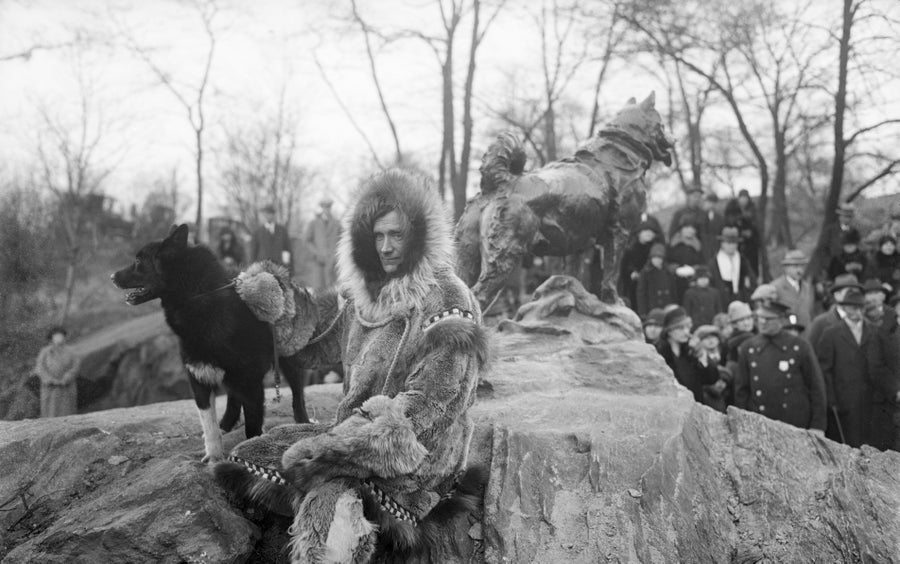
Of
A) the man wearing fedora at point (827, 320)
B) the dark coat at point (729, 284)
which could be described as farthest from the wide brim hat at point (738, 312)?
the dark coat at point (729, 284)

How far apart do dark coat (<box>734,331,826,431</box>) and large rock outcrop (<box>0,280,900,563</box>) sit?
136 cm

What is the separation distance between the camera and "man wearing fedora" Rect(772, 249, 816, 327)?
8.99 m

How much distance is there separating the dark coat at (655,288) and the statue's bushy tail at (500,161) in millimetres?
3516

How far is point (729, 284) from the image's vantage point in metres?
9.94

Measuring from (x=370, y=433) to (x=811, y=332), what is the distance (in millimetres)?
5802

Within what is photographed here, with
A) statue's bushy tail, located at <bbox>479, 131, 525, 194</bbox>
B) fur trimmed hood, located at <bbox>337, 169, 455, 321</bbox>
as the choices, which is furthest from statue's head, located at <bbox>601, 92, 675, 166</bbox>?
fur trimmed hood, located at <bbox>337, 169, 455, 321</bbox>

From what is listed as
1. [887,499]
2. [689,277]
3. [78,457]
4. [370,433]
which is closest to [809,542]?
[887,499]

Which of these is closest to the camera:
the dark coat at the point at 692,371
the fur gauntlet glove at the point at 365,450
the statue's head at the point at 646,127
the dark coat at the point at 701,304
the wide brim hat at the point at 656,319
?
the fur gauntlet glove at the point at 365,450

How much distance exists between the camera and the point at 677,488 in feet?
12.4

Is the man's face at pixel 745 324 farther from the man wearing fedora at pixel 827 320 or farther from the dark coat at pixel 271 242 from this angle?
the dark coat at pixel 271 242

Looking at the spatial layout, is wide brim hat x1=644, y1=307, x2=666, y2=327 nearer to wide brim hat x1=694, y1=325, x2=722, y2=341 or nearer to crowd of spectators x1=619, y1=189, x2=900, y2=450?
crowd of spectators x1=619, y1=189, x2=900, y2=450

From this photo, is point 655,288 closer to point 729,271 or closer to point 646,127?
point 729,271

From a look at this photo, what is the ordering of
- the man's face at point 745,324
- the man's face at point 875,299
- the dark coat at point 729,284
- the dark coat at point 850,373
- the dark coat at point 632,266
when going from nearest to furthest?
the dark coat at point 850,373 → the man's face at point 875,299 → the man's face at point 745,324 → the dark coat at point 729,284 → the dark coat at point 632,266

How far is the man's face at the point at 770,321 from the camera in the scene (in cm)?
619
